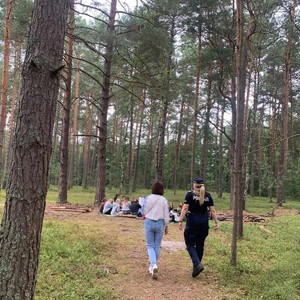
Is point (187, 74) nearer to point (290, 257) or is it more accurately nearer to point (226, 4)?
point (226, 4)

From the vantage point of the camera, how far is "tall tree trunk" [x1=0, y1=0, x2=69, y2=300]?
2.96m

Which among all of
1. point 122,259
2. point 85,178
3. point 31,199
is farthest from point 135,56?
point 85,178

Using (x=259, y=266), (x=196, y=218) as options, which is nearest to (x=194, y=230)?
(x=196, y=218)

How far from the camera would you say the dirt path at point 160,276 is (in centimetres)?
485

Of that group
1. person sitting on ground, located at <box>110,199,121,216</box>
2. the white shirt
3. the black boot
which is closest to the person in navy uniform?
the black boot

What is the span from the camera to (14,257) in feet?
9.68

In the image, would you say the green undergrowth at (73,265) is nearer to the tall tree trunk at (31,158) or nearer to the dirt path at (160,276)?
the dirt path at (160,276)

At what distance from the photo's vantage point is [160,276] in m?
5.57

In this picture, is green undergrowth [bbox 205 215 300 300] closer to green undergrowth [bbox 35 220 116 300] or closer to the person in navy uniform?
the person in navy uniform

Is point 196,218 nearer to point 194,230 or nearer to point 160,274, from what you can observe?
point 194,230

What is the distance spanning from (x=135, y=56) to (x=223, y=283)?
9.98 metres

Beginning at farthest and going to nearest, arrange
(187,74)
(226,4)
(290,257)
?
(187,74) → (226,4) → (290,257)

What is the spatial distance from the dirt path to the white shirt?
940mm

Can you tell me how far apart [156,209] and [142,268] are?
1.13m
